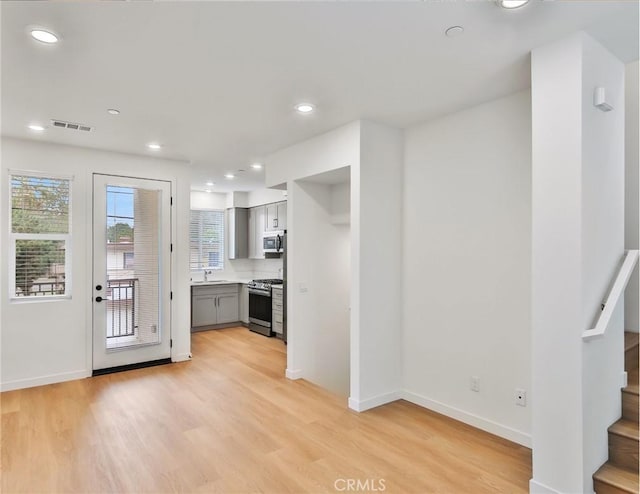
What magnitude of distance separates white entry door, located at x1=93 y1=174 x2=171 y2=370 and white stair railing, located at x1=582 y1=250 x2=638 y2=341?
185 inches

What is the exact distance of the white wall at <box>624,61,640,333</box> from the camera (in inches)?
120

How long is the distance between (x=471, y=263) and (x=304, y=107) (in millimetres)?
2007

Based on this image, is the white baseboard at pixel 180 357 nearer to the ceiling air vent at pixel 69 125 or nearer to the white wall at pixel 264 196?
the ceiling air vent at pixel 69 125

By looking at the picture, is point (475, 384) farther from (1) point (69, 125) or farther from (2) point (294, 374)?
(1) point (69, 125)

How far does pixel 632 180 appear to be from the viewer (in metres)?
3.11

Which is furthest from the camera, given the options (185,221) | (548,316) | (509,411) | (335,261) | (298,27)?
(185,221)

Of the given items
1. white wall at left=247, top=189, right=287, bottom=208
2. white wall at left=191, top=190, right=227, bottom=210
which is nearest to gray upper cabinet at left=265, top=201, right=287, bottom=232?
white wall at left=247, top=189, right=287, bottom=208

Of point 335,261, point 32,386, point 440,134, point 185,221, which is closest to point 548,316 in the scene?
point 440,134

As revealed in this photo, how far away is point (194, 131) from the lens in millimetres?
4047

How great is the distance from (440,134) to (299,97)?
4.61 feet

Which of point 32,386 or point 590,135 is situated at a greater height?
point 590,135

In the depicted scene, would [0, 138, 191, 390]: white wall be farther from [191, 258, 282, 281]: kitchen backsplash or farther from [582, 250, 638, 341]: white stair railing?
[582, 250, 638, 341]: white stair railing

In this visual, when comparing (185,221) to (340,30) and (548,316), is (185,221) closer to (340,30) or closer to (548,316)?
(340,30)

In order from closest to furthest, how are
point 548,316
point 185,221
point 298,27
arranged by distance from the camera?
1. point 298,27
2. point 548,316
3. point 185,221
